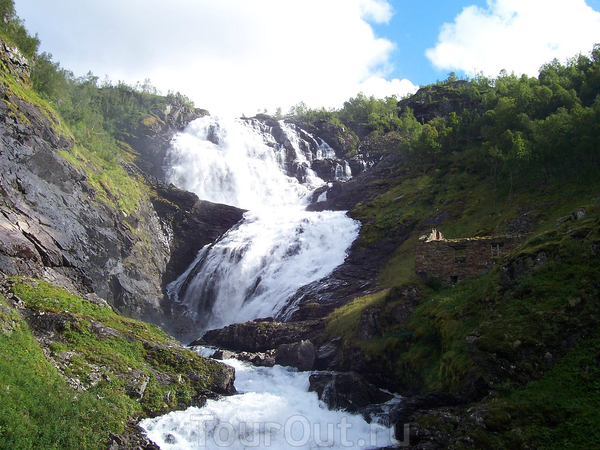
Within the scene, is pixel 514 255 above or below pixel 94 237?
below

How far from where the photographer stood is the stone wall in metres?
23.0

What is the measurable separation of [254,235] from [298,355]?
23.0 m

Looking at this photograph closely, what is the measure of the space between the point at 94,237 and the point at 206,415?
21159 millimetres

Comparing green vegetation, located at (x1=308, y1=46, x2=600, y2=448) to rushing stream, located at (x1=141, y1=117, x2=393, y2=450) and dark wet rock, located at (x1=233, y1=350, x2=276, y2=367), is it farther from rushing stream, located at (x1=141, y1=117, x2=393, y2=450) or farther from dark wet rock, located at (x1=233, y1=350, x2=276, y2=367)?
dark wet rock, located at (x1=233, y1=350, x2=276, y2=367)

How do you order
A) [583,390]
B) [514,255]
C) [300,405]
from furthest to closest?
[300,405]
[514,255]
[583,390]

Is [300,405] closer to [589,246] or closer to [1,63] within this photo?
[589,246]

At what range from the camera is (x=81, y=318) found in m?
19.8

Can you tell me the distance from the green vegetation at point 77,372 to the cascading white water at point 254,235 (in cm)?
1453

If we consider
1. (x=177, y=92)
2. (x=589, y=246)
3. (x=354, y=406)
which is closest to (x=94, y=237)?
(x=354, y=406)

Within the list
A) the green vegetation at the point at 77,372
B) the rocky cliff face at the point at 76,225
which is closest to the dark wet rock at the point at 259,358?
the green vegetation at the point at 77,372

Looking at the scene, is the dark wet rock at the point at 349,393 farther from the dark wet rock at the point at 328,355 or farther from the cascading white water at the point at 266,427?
the dark wet rock at the point at 328,355

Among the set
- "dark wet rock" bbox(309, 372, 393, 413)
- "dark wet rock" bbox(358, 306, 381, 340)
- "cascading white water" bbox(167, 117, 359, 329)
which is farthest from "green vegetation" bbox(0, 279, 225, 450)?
"cascading white water" bbox(167, 117, 359, 329)

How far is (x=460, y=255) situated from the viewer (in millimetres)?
23609

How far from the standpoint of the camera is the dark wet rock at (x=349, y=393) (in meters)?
18.7
